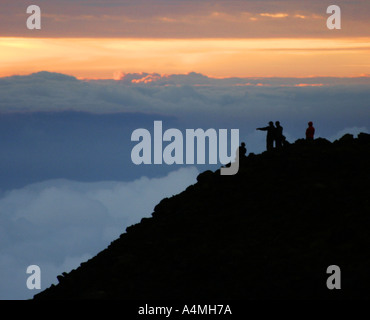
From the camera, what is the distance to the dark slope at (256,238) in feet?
114

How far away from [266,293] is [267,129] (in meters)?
20.0

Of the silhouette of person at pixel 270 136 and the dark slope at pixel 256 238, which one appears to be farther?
the silhouette of person at pixel 270 136

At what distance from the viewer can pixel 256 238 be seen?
3966cm

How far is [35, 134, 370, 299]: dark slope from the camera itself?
34.8m

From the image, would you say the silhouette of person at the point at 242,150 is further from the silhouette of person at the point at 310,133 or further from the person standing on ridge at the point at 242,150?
the silhouette of person at the point at 310,133

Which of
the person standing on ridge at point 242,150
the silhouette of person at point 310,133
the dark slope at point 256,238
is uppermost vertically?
the silhouette of person at point 310,133

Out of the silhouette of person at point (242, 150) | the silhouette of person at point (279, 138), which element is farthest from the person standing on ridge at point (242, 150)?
the silhouette of person at point (279, 138)

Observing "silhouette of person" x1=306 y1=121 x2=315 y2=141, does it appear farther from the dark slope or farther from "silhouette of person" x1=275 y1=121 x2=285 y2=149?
"silhouette of person" x1=275 y1=121 x2=285 y2=149

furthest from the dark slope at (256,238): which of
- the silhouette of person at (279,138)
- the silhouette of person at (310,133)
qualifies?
the silhouette of person at (279,138)

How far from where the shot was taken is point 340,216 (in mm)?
39969

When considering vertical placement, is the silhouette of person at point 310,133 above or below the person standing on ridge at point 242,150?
above

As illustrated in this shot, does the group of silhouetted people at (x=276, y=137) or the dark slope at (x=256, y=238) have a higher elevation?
the group of silhouetted people at (x=276, y=137)

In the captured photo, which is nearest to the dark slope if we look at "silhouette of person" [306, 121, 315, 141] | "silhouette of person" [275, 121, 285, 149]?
"silhouette of person" [306, 121, 315, 141]
